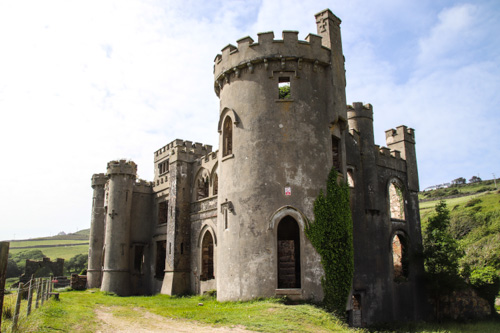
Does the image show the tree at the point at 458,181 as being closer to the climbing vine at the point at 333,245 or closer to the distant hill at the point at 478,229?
the distant hill at the point at 478,229

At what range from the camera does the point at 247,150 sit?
1558cm

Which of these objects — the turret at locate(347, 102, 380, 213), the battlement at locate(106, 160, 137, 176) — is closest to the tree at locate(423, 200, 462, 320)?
the turret at locate(347, 102, 380, 213)

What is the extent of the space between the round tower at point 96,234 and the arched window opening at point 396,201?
73.5 feet

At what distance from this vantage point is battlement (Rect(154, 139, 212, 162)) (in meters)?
25.2

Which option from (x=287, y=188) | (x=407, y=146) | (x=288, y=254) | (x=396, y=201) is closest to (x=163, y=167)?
(x=396, y=201)

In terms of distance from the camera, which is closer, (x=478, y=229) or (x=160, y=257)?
(x=160, y=257)

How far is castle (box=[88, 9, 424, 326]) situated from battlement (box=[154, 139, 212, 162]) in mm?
213

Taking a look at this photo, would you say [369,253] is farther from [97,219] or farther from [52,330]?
[97,219]

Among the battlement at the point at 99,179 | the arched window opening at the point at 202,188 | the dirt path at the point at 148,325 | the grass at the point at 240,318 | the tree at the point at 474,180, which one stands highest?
the tree at the point at 474,180

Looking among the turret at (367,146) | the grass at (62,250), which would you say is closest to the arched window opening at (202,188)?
the turret at (367,146)

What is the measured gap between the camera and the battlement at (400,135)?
26141mm

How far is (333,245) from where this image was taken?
1448cm

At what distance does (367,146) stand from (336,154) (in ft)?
19.4

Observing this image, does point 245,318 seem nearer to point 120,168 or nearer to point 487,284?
point 487,284
